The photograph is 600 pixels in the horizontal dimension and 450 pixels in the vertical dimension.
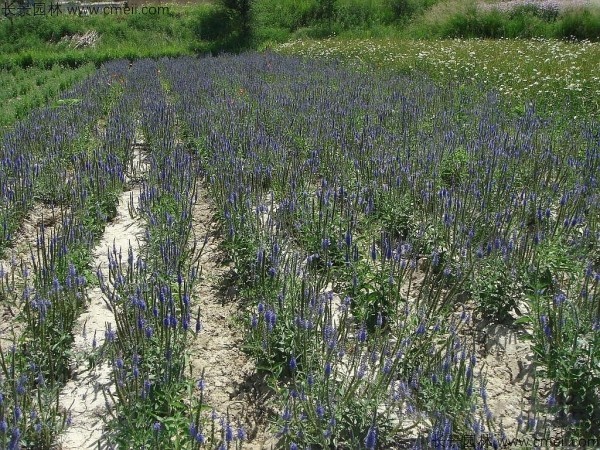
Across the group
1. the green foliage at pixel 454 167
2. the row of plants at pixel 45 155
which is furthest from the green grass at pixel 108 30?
the green foliage at pixel 454 167

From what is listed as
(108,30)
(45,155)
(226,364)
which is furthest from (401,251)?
(108,30)

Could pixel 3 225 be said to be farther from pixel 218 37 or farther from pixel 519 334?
pixel 218 37

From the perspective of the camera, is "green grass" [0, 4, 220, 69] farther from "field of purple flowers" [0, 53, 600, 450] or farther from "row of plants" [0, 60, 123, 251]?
"field of purple flowers" [0, 53, 600, 450]

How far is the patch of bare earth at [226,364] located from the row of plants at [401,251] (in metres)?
0.16

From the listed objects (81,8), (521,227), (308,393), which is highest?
(81,8)

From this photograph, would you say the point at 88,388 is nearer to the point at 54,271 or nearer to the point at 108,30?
the point at 54,271

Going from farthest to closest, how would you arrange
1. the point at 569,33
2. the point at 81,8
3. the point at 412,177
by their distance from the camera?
the point at 81,8
the point at 569,33
the point at 412,177

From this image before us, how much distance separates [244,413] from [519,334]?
1.76m

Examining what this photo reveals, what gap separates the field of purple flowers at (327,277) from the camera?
2.71 m

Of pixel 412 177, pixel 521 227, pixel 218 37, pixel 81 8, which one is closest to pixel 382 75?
pixel 412 177

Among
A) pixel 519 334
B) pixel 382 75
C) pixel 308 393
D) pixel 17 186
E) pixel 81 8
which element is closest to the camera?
pixel 308 393

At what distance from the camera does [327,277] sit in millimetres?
3602

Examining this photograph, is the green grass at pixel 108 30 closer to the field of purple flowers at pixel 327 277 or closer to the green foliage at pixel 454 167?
the field of purple flowers at pixel 327 277

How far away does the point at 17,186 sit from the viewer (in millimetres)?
5477
